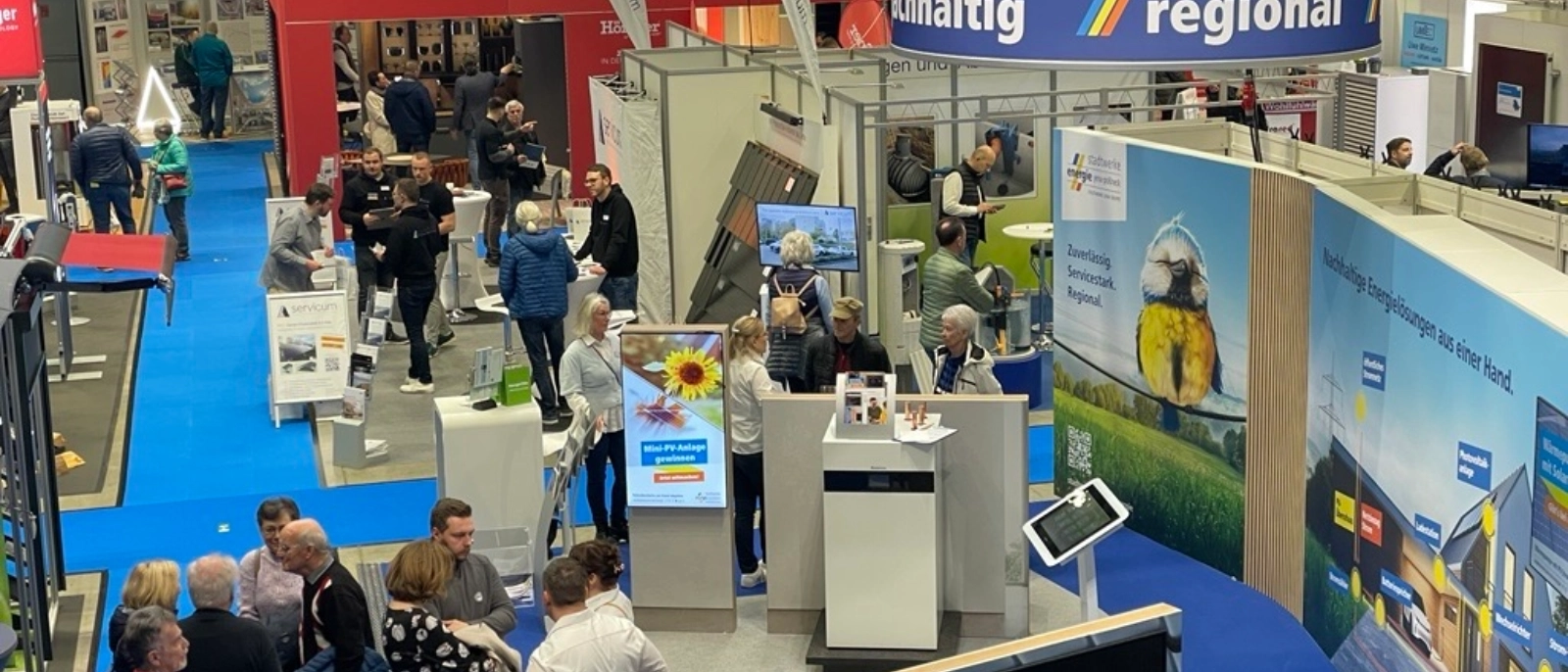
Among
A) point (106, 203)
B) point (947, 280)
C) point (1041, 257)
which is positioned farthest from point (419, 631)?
point (106, 203)

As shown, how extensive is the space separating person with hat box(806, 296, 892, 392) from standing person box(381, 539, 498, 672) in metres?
3.18

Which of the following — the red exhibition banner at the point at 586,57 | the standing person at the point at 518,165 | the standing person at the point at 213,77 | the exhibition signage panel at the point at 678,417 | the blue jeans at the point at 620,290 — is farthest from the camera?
the standing person at the point at 213,77

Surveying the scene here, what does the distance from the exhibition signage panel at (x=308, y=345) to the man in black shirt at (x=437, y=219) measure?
86 cm

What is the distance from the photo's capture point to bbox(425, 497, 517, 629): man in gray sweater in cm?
628

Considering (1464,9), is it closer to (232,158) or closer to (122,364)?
(122,364)

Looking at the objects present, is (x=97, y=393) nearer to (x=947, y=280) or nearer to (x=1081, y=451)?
(x=947, y=280)

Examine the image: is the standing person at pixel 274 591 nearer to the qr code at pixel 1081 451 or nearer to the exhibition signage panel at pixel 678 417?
the exhibition signage panel at pixel 678 417

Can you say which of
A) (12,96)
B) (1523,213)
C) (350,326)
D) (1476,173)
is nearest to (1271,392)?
(1523,213)

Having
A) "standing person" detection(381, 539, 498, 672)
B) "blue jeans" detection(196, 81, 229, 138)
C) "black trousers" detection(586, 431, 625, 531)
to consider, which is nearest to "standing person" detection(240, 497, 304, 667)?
"standing person" detection(381, 539, 498, 672)

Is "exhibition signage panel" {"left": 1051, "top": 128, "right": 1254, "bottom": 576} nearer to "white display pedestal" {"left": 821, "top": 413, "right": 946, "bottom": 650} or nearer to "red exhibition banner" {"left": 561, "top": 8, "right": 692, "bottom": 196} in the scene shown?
"white display pedestal" {"left": 821, "top": 413, "right": 946, "bottom": 650}

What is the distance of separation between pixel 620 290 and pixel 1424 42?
943cm

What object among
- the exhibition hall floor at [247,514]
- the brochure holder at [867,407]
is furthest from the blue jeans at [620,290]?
the brochure holder at [867,407]

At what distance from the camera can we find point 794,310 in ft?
30.4

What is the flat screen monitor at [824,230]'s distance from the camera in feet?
35.9
